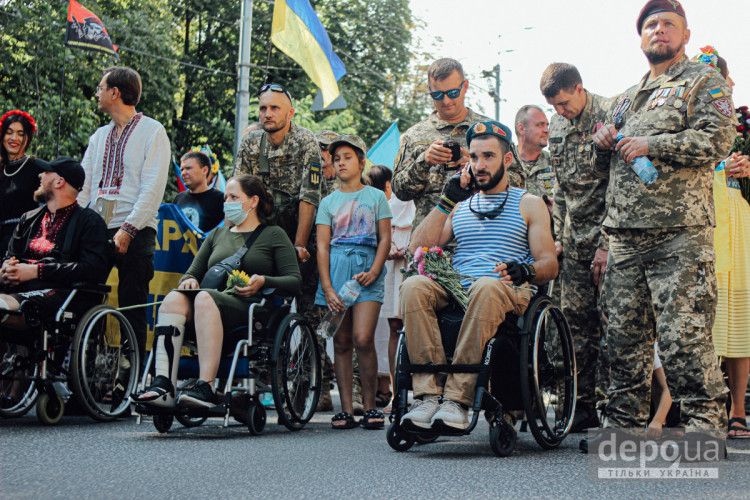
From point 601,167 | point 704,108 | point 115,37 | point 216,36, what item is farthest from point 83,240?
point 216,36

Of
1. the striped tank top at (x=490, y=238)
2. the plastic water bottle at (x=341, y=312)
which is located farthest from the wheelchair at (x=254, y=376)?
the striped tank top at (x=490, y=238)

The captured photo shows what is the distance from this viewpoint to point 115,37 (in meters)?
24.6

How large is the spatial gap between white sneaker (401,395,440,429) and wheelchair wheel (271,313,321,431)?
3.86 ft

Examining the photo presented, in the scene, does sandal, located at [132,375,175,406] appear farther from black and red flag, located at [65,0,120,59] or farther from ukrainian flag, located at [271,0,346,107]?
black and red flag, located at [65,0,120,59]

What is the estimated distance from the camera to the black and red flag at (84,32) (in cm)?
1480

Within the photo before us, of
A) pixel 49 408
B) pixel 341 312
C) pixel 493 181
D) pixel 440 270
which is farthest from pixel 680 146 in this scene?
pixel 49 408

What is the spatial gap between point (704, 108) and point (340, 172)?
269cm

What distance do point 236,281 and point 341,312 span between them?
2.90 ft

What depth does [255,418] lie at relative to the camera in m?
5.44

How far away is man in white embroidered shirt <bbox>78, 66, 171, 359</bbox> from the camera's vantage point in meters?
6.52

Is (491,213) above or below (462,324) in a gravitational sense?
above

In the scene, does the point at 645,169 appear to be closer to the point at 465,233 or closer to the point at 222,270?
the point at 465,233

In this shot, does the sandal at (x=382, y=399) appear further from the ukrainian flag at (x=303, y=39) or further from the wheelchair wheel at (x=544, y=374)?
the ukrainian flag at (x=303, y=39)

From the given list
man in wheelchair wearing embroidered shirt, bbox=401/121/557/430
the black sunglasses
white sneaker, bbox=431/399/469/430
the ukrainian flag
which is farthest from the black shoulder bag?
the ukrainian flag
